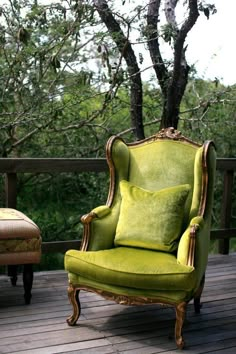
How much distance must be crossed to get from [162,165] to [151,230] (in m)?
0.47

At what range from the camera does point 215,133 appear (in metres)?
5.29

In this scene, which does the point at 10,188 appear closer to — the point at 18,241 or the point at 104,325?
the point at 18,241

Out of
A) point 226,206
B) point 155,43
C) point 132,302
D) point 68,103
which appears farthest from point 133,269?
point 155,43

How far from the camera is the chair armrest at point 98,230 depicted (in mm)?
2795

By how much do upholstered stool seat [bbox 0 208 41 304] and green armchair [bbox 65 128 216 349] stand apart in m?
0.35

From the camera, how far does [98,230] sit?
9.32 feet

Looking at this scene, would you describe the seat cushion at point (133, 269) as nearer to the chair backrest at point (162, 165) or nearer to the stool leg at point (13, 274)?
the chair backrest at point (162, 165)

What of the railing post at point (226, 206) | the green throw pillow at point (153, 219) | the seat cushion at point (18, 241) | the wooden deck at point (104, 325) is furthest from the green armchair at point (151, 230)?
the railing post at point (226, 206)

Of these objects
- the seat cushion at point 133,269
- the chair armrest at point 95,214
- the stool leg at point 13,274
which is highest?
the chair armrest at point 95,214

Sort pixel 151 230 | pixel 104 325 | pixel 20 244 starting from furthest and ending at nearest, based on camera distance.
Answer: pixel 20 244 < pixel 151 230 < pixel 104 325

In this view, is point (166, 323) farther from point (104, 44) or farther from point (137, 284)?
point (104, 44)

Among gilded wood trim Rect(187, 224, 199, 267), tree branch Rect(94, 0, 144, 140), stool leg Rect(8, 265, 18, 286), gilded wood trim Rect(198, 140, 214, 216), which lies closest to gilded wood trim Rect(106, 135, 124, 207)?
gilded wood trim Rect(198, 140, 214, 216)

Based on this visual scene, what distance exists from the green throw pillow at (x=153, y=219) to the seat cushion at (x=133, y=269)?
0.10 meters

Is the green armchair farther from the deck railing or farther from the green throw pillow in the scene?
the deck railing
